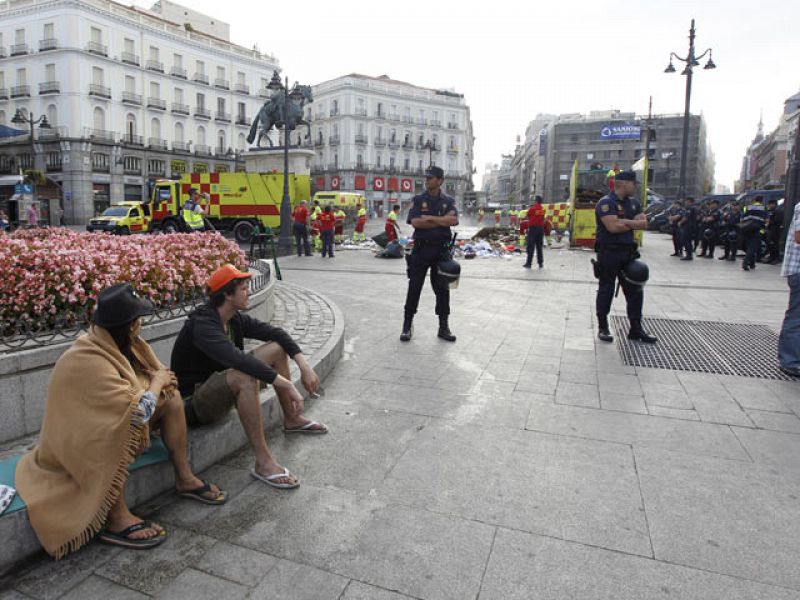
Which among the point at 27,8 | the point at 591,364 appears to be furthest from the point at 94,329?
the point at 27,8

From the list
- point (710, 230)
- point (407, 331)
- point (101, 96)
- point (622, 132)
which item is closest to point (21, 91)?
point (101, 96)

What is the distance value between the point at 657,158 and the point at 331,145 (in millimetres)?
43404

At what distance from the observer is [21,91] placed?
43.2 meters

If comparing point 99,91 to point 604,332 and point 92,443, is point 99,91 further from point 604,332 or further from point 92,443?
point 92,443

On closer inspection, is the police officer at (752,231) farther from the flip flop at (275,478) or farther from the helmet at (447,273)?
the flip flop at (275,478)

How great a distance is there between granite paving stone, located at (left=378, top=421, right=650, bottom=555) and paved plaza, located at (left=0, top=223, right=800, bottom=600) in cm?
1

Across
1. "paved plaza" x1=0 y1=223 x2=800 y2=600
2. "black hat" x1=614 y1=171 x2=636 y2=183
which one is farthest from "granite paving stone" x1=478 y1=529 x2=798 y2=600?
"black hat" x1=614 y1=171 x2=636 y2=183

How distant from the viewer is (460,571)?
2.28 m

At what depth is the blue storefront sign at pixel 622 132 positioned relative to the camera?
7400cm

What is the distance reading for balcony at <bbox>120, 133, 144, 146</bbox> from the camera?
44.6 metres

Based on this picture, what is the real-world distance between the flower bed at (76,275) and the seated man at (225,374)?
1.05 meters

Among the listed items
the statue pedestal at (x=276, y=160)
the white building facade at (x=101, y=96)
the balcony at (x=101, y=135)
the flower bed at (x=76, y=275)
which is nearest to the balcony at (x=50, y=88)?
the white building facade at (x=101, y=96)

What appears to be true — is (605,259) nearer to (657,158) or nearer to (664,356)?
(664,356)

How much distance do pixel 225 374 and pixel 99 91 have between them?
48.6m
